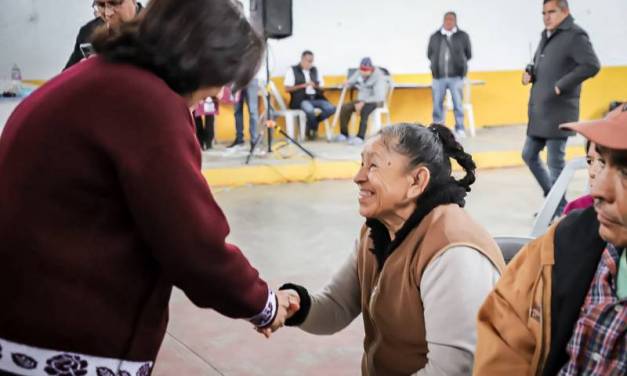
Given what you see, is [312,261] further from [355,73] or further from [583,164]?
[355,73]

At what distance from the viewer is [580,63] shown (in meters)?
5.06

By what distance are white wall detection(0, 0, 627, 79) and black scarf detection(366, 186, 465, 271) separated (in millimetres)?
8004

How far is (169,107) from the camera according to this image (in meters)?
1.33

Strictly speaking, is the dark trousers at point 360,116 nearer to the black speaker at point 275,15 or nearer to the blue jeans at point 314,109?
the blue jeans at point 314,109

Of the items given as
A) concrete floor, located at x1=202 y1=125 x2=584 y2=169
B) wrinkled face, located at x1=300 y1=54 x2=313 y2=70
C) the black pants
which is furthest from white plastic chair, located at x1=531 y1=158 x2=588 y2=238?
wrinkled face, located at x1=300 y1=54 x2=313 y2=70

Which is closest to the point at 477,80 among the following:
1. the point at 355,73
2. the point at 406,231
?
the point at 355,73

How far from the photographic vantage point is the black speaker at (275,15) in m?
7.41

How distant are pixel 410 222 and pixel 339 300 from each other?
38cm

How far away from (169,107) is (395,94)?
10.5 metres

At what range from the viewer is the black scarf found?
71.7 inches

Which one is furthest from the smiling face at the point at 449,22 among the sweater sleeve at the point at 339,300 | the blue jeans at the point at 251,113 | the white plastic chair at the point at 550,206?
the sweater sleeve at the point at 339,300

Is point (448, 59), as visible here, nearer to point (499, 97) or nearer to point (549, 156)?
point (499, 97)

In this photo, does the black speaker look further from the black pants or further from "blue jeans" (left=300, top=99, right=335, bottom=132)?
"blue jeans" (left=300, top=99, right=335, bottom=132)

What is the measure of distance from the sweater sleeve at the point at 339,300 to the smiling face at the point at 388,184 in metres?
0.20
